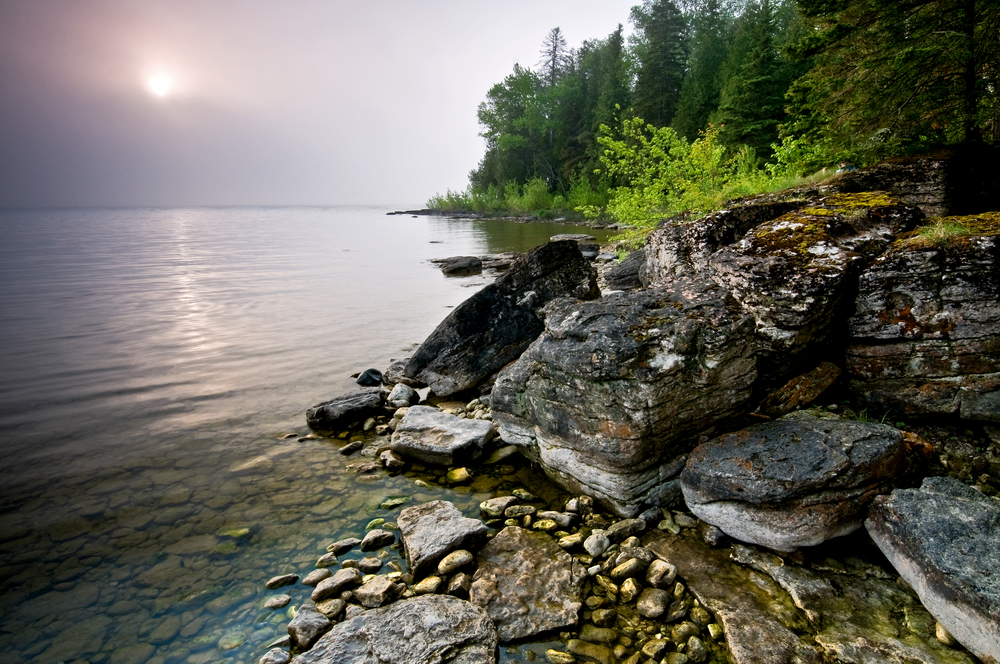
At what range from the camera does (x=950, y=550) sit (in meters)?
3.53

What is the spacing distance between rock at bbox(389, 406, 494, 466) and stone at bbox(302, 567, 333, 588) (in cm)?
221

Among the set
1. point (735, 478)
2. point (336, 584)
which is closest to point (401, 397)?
point (336, 584)

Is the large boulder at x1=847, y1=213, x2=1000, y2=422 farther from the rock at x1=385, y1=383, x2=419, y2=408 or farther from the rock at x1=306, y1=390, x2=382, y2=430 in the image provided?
the rock at x1=306, y1=390, x2=382, y2=430

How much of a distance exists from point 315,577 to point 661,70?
213 ft

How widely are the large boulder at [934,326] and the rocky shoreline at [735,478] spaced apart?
2cm

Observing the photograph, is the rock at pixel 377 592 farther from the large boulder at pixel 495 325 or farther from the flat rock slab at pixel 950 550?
the large boulder at pixel 495 325

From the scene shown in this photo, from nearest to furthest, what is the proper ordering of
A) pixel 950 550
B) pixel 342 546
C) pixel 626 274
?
pixel 950 550
pixel 342 546
pixel 626 274

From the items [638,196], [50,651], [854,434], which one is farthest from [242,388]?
[638,196]

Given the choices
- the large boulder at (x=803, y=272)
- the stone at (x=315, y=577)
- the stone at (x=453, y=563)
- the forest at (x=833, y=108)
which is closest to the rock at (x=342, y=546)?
the stone at (x=315, y=577)

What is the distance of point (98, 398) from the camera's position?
927cm

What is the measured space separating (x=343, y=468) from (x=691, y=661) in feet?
16.1

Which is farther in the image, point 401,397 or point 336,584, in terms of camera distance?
point 401,397

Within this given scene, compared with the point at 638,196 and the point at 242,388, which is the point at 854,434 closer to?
the point at 242,388

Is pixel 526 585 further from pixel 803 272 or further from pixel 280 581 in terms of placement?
pixel 803 272
